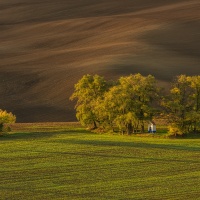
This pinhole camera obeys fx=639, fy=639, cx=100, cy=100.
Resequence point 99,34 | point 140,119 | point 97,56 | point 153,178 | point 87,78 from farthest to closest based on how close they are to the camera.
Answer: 1. point 99,34
2. point 97,56
3. point 87,78
4. point 140,119
5. point 153,178

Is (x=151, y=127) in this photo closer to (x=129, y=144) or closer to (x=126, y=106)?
(x=126, y=106)

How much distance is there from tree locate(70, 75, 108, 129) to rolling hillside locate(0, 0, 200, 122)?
40.8 ft

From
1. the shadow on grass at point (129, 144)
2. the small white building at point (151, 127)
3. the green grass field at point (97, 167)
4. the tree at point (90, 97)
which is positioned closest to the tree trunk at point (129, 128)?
the small white building at point (151, 127)

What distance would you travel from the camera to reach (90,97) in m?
81.2

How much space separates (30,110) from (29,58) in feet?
121

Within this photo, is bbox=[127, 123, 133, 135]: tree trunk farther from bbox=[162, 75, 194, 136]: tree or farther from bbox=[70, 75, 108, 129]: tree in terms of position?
bbox=[70, 75, 108, 129]: tree

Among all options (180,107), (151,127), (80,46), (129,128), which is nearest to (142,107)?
(151,127)

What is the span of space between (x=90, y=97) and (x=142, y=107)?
10.4 meters

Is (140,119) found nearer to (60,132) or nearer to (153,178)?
(60,132)

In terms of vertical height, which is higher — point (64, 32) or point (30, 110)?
point (64, 32)

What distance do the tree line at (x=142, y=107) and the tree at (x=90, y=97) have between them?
123mm

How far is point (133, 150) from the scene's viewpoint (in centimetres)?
5688

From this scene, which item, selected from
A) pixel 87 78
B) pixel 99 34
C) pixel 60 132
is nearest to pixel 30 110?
pixel 87 78

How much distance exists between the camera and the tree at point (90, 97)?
7838cm
